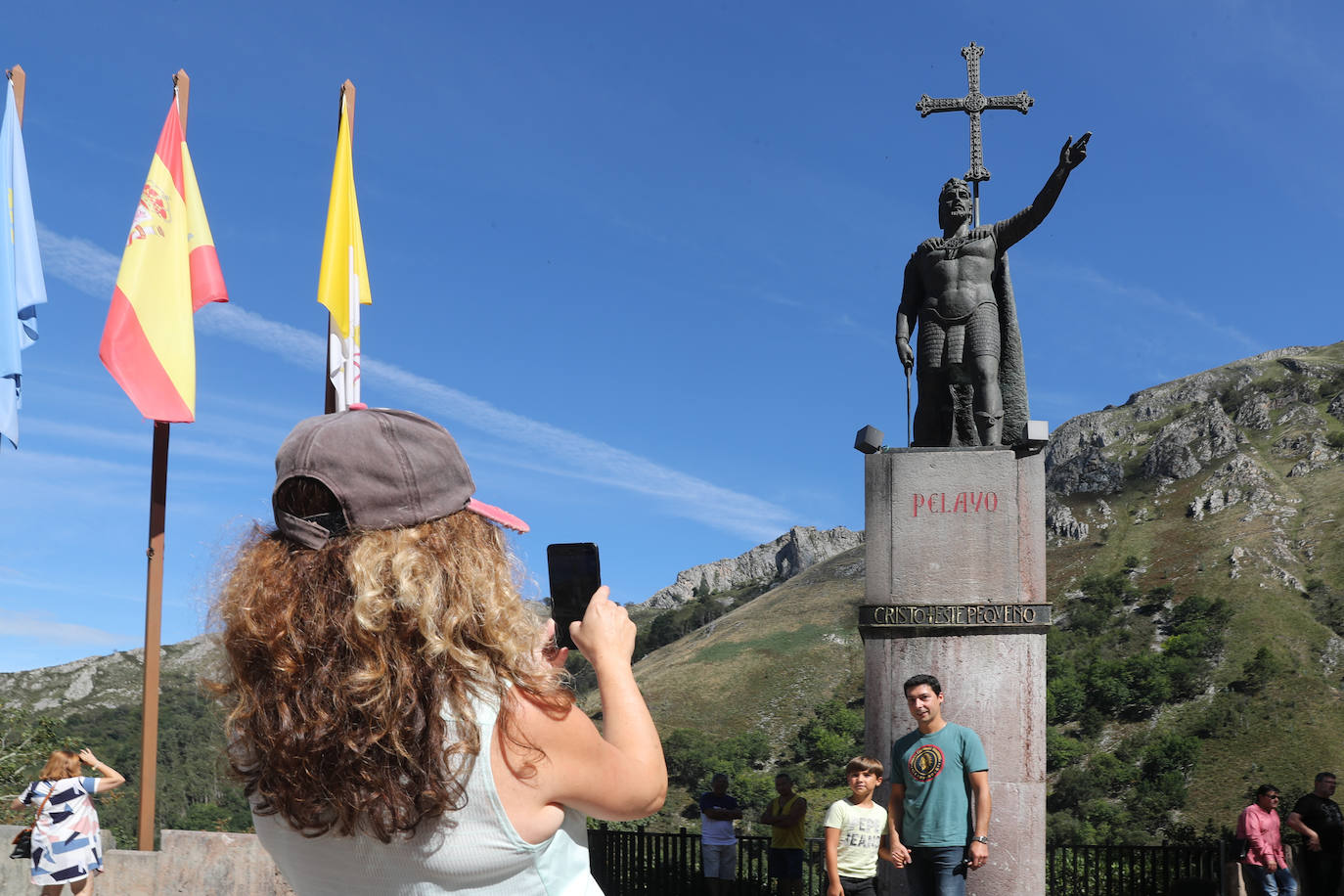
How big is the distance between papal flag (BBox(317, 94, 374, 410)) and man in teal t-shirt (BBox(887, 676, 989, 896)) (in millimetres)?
5737

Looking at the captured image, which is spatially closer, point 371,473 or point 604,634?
point 371,473

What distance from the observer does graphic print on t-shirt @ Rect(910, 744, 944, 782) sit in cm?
692

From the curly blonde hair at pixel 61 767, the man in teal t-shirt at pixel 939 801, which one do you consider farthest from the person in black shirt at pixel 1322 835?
the curly blonde hair at pixel 61 767

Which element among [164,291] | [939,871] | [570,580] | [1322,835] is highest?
[164,291]

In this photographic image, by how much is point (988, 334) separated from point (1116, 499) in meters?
101

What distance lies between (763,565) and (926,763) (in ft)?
545

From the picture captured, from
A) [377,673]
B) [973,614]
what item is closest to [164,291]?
[973,614]

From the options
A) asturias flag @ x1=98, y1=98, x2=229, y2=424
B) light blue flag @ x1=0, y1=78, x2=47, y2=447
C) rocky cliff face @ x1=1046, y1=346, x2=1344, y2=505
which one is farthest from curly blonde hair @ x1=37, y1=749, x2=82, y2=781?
rocky cliff face @ x1=1046, y1=346, x2=1344, y2=505

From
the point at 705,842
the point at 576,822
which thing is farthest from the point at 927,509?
the point at 576,822

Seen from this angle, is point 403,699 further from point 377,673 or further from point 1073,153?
point 1073,153

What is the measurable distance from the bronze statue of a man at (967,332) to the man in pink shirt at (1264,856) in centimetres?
476

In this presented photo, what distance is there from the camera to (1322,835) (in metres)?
11.5

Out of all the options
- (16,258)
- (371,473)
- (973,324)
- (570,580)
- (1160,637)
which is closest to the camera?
(371,473)

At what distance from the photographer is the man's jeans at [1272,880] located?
36.6 feet
